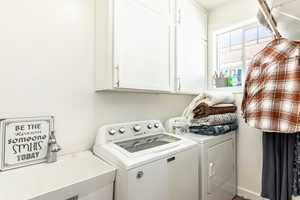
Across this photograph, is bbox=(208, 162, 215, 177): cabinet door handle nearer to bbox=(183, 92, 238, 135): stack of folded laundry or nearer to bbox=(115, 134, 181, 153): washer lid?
bbox=(183, 92, 238, 135): stack of folded laundry

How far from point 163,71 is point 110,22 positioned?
653 mm

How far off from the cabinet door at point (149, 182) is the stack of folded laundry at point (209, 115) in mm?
801

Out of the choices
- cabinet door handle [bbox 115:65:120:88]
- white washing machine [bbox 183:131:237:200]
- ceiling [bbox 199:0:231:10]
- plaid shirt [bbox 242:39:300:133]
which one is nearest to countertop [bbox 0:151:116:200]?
cabinet door handle [bbox 115:65:120:88]

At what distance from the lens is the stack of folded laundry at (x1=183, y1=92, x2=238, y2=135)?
5.83 feet

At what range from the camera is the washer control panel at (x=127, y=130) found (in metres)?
1.40

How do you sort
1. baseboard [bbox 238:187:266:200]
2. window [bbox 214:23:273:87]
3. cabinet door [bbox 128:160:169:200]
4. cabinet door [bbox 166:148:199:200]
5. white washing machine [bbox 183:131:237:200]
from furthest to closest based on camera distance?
window [bbox 214:23:273:87]
baseboard [bbox 238:187:266:200]
white washing machine [bbox 183:131:237:200]
cabinet door [bbox 166:148:199:200]
cabinet door [bbox 128:160:169:200]

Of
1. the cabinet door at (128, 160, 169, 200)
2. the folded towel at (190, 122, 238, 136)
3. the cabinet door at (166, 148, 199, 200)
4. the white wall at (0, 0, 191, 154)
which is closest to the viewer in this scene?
the cabinet door at (128, 160, 169, 200)

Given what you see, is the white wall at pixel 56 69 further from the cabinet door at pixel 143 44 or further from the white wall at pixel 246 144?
the white wall at pixel 246 144

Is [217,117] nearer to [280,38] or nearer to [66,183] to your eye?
[280,38]

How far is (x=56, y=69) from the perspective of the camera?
4.20 ft

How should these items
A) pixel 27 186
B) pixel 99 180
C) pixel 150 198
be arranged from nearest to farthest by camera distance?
pixel 27 186 → pixel 99 180 → pixel 150 198

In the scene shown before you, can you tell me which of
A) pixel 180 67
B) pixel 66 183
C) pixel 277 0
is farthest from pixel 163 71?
pixel 66 183

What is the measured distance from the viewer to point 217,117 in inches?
71.5

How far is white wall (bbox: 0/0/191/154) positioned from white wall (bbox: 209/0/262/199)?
1.53 m
